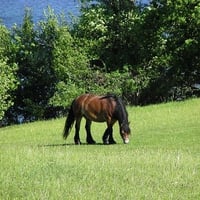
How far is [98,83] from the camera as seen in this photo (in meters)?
34.9

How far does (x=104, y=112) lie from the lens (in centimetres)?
1731

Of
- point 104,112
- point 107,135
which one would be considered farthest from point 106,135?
point 104,112

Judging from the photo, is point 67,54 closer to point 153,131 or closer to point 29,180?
point 153,131

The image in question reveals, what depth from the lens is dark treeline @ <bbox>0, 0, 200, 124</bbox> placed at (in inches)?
1344

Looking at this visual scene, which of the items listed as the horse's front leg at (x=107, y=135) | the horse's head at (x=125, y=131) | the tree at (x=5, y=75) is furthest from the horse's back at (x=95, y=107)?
the tree at (x=5, y=75)

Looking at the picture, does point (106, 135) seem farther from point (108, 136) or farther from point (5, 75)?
point (5, 75)

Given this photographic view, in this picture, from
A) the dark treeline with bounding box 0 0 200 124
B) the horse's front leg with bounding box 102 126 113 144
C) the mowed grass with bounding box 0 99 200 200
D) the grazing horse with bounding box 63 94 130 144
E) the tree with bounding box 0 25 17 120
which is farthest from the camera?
the dark treeline with bounding box 0 0 200 124

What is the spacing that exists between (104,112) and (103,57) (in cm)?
2060

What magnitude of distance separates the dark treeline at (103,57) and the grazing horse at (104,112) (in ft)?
48.5

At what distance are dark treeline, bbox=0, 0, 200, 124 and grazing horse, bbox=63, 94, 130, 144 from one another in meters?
14.8

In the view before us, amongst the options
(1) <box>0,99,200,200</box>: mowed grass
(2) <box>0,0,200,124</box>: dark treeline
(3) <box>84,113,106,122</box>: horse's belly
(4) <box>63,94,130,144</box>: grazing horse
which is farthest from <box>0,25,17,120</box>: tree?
(1) <box>0,99,200,200</box>: mowed grass

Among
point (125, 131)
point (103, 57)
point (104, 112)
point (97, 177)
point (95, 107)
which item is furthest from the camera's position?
point (103, 57)

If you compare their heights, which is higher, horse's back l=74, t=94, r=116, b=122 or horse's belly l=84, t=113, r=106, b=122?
horse's back l=74, t=94, r=116, b=122

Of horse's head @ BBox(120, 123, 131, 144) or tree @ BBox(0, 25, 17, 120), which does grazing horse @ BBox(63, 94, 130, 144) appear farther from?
tree @ BBox(0, 25, 17, 120)
